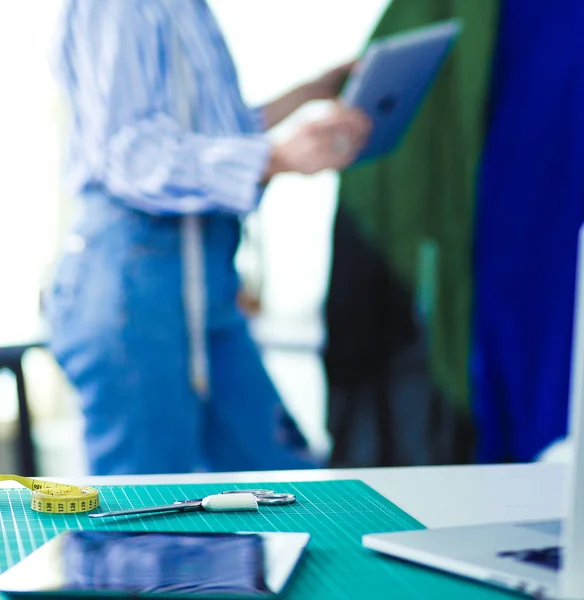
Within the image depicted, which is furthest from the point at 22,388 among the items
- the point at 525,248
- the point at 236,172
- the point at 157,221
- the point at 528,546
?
the point at 528,546

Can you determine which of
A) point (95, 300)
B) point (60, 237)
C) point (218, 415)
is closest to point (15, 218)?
point (60, 237)

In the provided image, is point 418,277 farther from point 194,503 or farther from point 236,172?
point 194,503

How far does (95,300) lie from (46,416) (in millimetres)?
853

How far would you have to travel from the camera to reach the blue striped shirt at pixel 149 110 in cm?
180

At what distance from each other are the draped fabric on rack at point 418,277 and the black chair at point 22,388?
0.70m

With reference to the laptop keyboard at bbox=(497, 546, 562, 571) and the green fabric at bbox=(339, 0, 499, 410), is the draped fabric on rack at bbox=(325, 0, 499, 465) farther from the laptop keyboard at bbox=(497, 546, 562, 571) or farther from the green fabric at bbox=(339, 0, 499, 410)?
the laptop keyboard at bbox=(497, 546, 562, 571)

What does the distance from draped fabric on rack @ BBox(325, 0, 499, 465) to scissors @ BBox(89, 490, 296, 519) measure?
1.36 m

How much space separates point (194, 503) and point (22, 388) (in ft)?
4.15

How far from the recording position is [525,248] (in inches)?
88.0

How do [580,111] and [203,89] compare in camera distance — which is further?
[580,111]

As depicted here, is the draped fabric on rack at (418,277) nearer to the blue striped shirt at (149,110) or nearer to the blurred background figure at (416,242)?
the blurred background figure at (416,242)

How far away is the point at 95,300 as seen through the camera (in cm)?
184

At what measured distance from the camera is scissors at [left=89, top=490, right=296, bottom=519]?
75 cm

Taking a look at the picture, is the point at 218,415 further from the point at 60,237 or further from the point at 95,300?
the point at 60,237
